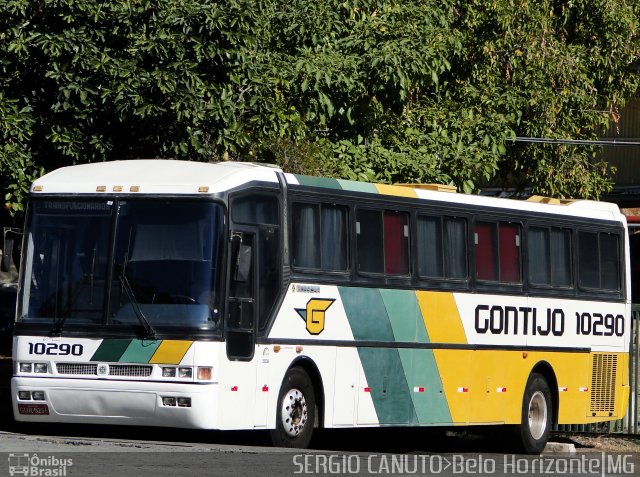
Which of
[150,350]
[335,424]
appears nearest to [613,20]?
[335,424]

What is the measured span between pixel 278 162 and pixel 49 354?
22.0ft

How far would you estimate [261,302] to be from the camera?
14914 mm

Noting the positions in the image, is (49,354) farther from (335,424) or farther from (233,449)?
(335,424)

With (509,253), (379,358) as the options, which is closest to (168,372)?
(379,358)

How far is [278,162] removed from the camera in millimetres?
20547

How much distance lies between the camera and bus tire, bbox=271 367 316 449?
49.3 feet

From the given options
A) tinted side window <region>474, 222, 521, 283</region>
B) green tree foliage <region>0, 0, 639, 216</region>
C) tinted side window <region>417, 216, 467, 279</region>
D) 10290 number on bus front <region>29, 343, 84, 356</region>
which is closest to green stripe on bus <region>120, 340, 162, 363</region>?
10290 number on bus front <region>29, 343, 84, 356</region>

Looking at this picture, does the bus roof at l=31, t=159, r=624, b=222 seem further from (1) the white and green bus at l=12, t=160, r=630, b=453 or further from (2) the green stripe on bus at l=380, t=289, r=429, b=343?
(2) the green stripe on bus at l=380, t=289, r=429, b=343

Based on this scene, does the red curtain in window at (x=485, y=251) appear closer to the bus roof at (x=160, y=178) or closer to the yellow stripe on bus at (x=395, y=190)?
the yellow stripe on bus at (x=395, y=190)

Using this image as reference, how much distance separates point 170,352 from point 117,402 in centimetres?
74

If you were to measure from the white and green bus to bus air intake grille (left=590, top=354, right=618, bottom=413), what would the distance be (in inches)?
83.4

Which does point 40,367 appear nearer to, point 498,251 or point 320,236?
point 320,236

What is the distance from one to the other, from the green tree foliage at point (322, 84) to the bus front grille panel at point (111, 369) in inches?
146

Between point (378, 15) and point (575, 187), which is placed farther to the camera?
point (575, 187)
